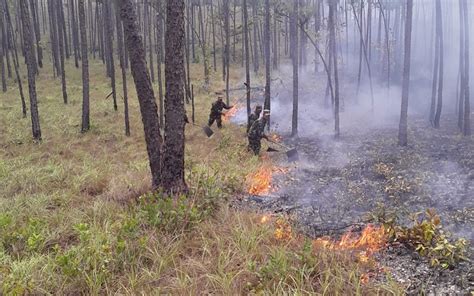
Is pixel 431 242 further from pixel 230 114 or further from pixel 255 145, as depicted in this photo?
pixel 230 114

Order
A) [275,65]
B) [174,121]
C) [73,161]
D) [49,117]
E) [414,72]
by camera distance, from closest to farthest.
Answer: [174,121] < [73,161] < [49,117] < [275,65] < [414,72]

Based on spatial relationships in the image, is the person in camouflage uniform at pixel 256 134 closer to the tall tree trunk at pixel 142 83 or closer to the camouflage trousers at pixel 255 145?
the camouflage trousers at pixel 255 145

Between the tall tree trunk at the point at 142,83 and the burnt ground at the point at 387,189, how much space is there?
194 centimetres

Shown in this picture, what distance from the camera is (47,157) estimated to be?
11938mm

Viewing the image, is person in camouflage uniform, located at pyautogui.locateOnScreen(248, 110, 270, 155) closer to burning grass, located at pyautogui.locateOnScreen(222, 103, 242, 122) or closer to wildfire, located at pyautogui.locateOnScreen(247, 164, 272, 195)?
wildfire, located at pyautogui.locateOnScreen(247, 164, 272, 195)

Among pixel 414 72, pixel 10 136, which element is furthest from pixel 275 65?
pixel 10 136

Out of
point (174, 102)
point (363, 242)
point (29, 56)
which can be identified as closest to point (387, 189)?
point (363, 242)

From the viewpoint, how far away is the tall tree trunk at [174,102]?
6516mm

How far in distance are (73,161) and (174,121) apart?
601cm

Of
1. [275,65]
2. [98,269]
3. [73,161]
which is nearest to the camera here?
[98,269]

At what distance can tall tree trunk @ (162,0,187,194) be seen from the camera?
652cm

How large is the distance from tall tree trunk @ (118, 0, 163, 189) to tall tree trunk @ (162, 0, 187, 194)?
218 millimetres

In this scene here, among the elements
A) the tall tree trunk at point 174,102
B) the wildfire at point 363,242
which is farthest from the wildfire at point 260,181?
the wildfire at point 363,242

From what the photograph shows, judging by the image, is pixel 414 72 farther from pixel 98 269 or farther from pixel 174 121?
pixel 98 269
